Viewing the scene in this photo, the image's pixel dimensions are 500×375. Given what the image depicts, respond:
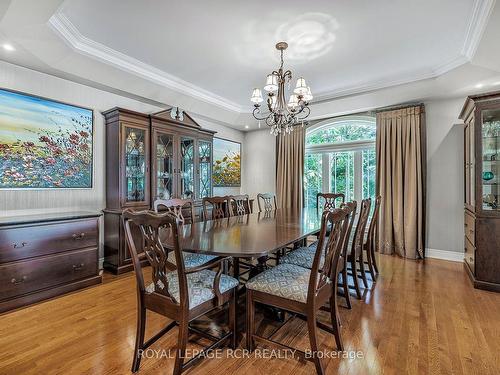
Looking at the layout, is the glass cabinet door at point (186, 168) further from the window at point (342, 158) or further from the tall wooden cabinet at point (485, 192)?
the tall wooden cabinet at point (485, 192)

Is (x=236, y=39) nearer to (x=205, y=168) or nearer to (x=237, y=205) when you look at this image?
(x=237, y=205)

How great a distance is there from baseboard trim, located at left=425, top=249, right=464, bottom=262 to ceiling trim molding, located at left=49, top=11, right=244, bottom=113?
14.0 feet

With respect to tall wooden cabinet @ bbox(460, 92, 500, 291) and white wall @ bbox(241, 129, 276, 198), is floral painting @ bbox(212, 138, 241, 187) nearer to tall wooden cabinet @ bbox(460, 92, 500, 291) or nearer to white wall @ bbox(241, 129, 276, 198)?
white wall @ bbox(241, 129, 276, 198)

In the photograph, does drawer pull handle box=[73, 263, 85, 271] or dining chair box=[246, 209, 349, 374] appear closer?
dining chair box=[246, 209, 349, 374]

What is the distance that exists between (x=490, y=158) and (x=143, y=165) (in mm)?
4321

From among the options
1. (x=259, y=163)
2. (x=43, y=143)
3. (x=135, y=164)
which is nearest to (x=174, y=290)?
(x=135, y=164)

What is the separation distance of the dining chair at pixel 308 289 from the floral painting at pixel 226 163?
3.76 meters

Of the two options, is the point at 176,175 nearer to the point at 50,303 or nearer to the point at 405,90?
the point at 50,303

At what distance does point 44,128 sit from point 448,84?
16.6 feet

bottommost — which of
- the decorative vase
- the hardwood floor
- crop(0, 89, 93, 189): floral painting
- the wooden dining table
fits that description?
the hardwood floor

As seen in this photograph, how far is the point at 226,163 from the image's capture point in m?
5.70

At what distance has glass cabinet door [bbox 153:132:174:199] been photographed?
12.3 feet

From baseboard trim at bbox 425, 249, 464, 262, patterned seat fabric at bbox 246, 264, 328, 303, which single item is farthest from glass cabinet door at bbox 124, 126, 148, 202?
baseboard trim at bbox 425, 249, 464, 262

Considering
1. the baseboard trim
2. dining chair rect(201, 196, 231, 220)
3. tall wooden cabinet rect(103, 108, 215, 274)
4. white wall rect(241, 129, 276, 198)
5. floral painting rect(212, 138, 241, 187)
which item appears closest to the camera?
dining chair rect(201, 196, 231, 220)
